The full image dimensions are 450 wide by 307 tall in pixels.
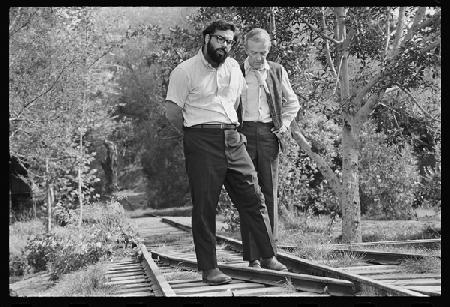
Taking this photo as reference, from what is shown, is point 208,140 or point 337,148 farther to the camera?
point 337,148

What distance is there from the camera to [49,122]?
33.4 ft

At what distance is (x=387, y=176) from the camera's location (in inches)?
457

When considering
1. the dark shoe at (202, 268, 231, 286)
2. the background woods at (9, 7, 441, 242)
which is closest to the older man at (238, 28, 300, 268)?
the dark shoe at (202, 268, 231, 286)

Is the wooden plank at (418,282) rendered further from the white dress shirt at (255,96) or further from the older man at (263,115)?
the white dress shirt at (255,96)

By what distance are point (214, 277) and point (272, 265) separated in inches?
20.6

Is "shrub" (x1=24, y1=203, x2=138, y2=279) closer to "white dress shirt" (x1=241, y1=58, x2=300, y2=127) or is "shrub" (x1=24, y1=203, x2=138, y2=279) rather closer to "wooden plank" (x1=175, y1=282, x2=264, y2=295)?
"white dress shirt" (x1=241, y1=58, x2=300, y2=127)

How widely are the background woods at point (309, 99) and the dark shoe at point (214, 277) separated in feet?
11.5

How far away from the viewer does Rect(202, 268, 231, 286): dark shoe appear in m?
4.78

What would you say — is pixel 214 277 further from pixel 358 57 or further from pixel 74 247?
pixel 358 57

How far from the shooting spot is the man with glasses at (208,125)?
470cm
